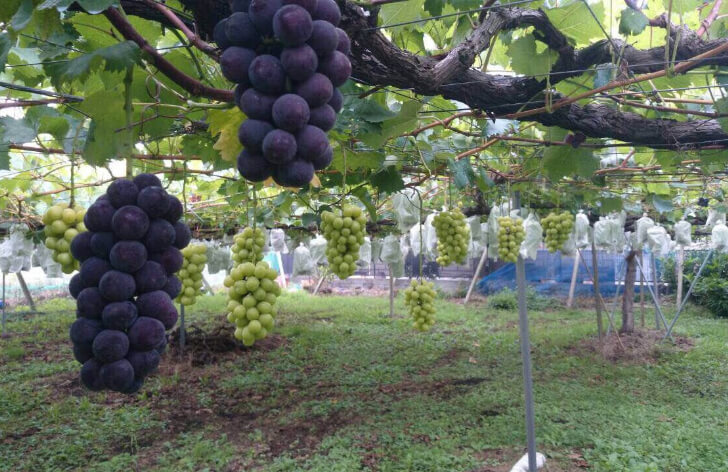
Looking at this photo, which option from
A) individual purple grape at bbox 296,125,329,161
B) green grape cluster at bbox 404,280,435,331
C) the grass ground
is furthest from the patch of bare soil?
individual purple grape at bbox 296,125,329,161

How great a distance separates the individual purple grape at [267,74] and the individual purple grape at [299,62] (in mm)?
13

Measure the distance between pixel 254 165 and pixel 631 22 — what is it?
1.71 m

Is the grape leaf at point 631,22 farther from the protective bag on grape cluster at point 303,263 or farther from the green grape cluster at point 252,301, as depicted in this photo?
the protective bag on grape cluster at point 303,263

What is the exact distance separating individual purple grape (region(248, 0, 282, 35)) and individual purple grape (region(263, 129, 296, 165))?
0.60 feet

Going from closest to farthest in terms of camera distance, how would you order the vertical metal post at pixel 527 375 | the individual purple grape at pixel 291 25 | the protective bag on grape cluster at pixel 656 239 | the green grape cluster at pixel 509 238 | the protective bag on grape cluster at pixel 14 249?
1. the individual purple grape at pixel 291 25
2. the vertical metal post at pixel 527 375
3. the green grape cluster at pixel 509 238
4. the protective bag on grape cluster at pixel 14 249
5. the protective bag on grape cluster at pixel 656 239

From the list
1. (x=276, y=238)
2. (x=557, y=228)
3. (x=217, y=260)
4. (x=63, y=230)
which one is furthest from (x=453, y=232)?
(x=217, y=260)

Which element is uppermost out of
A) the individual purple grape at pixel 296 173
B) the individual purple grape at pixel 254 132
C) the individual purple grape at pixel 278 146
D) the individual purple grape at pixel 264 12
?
the individual purple grape at pixel 264 12

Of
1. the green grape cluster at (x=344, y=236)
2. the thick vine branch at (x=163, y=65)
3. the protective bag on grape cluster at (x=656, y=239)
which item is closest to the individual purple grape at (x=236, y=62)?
the thick vine branch at (x=163, y=65)

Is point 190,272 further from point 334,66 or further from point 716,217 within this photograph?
point 716,217

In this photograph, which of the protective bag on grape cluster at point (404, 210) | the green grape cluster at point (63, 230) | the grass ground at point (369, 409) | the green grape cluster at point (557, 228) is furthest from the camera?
the green grape cluster at point (557, 228)

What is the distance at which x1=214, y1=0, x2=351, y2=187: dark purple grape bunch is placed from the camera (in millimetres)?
796

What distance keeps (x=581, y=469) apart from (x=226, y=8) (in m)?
3.96

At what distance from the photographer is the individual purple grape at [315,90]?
0.82 metres

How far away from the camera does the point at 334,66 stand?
87 centimetres
